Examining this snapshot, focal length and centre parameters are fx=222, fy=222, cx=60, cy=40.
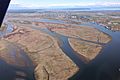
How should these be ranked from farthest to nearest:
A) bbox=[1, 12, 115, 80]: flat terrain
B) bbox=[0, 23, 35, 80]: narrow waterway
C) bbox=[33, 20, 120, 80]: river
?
bbox=[1, 12, 115, 80]: flat terrain → bbox=[33, 20, 120, 80]: river → bbox=[0, 23, 35, 80]: narrow waterway

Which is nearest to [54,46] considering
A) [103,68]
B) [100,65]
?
[100,65]

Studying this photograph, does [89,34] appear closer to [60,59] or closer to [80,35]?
[80,35]

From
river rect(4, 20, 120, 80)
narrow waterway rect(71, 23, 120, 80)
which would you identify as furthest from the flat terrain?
narrow waterway rect(71, 23, 120, 80)

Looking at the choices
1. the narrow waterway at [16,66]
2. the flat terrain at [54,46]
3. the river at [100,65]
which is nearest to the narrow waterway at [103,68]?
the river at [100,65]

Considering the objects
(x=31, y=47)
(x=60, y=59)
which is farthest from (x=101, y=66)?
(x=31, y=47)

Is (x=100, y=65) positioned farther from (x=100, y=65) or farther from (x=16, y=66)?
(x=16, y=66)

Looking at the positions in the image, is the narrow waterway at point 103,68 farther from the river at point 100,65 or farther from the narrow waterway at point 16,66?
the narrow waterway at point 16,66

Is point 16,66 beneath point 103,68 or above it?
beneath

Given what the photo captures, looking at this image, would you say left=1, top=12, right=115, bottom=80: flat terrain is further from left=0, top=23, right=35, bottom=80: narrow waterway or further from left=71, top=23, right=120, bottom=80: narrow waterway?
left=71, top=23, right=120, bottom=80: narrow waterway

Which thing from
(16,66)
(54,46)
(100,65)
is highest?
(100,65)

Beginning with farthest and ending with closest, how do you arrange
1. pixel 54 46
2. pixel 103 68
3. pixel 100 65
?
pixel 54 46 → pixel 100 65 → pixel 103 68

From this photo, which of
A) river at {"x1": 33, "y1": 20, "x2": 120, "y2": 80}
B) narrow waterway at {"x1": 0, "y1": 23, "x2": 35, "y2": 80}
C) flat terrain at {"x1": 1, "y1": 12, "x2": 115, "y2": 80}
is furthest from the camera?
flat terrain at {"x1": 1, "y1": 12, "x2": 115, "y2": 80}
